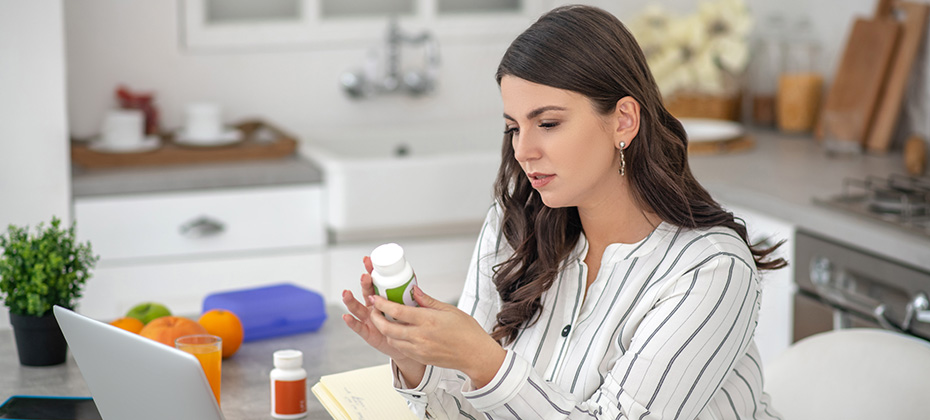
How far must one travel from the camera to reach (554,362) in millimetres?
1439

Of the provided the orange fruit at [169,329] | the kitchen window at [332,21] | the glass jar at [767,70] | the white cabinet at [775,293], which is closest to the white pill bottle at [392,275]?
the orange fruit at [169,329]

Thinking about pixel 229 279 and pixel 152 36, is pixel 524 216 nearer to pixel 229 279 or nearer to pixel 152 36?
pixel 229 279

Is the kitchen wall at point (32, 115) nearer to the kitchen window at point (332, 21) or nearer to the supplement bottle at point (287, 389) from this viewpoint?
the kitchen window at point (332, 21)

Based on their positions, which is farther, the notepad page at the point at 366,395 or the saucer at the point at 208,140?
the saucer at the point at 208,140

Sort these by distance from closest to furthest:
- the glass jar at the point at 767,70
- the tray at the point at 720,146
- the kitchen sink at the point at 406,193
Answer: the kitchen sink at the point at 406,193 → the tray at the point at 720,146 → the glass jar at the point at 767,70

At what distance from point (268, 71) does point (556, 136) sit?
7.18 ft

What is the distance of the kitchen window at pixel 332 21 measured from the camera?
127 inches

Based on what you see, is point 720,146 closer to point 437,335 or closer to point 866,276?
point 866,276

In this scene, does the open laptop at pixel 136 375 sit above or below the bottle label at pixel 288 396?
above

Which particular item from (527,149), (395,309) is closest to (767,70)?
(527,149)

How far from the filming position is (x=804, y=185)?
260 centimetres

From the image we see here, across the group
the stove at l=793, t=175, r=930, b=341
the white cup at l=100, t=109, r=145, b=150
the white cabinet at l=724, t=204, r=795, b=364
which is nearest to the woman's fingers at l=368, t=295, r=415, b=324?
the stove at l=793, t=175, r=930, b=341

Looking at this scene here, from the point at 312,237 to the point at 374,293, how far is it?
1711 mm

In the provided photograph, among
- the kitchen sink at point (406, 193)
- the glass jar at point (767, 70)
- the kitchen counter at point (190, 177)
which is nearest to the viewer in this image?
the kitchen counter at point (190, 177)
